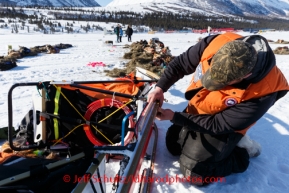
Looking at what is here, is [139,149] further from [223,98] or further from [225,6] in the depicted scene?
[225,6]

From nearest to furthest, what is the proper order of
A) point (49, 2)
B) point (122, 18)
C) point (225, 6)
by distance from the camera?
point (122, 18)
point (49, 2)
point (225, 6)

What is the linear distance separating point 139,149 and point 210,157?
92cm

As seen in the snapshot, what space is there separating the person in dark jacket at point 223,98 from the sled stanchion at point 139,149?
0.22 metres

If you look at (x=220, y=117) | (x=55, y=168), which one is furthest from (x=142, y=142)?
(x=220, y=117)

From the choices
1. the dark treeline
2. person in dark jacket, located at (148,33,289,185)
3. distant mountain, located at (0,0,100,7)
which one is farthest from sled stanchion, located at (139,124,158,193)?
distant mountain, located at (0,0,100,7)

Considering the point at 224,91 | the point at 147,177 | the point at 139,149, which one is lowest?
the point at 147,177

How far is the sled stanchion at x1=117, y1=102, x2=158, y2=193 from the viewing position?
46.2 inches

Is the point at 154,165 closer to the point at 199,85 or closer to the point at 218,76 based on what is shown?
the point at 199,85

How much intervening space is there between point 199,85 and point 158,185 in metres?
0.97

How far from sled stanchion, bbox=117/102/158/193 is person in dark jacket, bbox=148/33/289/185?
0.22 meters

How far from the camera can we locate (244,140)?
2.36 meters

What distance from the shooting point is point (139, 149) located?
143cm

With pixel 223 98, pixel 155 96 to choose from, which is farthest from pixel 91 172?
pixel 223 98

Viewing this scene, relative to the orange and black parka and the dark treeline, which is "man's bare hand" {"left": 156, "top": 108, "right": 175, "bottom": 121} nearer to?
the orange and black parka
